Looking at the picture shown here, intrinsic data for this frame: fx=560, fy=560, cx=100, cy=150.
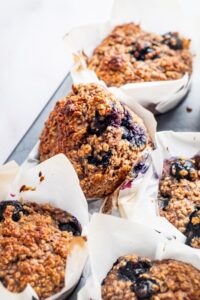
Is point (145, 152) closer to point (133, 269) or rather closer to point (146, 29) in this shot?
point (133, 269)

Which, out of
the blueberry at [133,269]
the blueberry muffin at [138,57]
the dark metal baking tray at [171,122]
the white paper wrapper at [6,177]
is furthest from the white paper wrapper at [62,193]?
the blueberry muffin at [138,57]

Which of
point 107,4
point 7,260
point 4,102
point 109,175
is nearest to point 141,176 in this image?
point 109,175

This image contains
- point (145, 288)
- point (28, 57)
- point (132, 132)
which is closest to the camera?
point (145, 288)

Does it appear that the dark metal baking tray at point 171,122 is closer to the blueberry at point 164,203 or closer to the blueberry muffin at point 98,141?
the blueberry muffin at point 98,141

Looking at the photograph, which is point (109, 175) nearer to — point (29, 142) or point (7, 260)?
point (7, 260)

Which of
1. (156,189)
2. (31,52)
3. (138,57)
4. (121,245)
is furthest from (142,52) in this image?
(121,245)

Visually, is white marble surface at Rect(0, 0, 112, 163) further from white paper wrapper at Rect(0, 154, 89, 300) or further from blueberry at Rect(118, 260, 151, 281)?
blueberry at Rect(118, 260, 151, 281)
